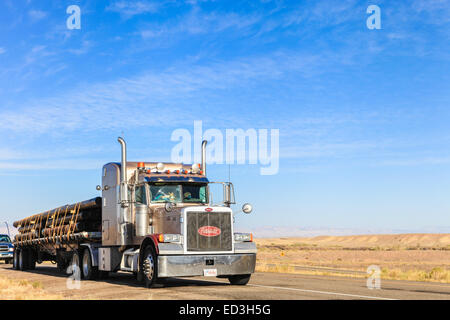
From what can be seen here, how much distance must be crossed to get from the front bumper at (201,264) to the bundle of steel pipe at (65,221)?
6.76 metres

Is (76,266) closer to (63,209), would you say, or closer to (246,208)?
(63,209)

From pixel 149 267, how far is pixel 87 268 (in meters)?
6.21

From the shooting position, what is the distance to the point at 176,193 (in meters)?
18.5

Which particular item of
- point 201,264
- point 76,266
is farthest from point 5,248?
point 201,264

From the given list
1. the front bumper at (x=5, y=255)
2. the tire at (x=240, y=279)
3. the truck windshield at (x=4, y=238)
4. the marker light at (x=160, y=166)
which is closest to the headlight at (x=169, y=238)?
the tire at (x=240, y=279)

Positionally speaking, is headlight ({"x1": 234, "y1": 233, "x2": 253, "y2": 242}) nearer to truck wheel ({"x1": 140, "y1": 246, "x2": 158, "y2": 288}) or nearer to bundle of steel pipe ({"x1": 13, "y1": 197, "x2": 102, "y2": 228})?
truck wheel ({"x1": 140, "y1": 246, "x2": 158, "y2": 288})

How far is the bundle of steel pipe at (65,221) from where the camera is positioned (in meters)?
23.2

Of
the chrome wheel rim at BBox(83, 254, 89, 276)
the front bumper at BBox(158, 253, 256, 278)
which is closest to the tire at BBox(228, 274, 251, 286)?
the front bumper at BBox(158, 253, 256, 278)

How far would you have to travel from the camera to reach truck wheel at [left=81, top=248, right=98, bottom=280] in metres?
21.9
